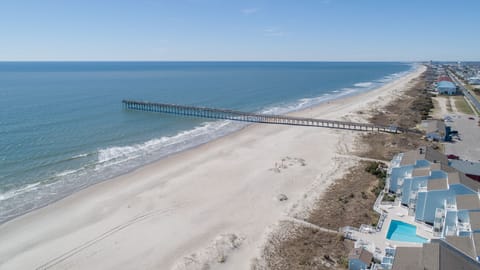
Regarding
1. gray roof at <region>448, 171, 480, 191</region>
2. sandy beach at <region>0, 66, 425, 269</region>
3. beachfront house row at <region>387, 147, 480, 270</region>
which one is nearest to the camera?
beachfront house row at <region>387, 147, 480, 270</region>

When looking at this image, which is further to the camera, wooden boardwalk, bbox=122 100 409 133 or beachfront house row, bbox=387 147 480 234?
wooden boardwalk, bbox=122 100 409 133

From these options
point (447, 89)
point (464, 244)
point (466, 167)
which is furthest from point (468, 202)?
point (447, 89)

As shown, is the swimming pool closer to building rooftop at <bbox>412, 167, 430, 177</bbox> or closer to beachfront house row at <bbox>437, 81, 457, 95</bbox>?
building rooftop at <bbox>412, 167, 430, 177</bbox>

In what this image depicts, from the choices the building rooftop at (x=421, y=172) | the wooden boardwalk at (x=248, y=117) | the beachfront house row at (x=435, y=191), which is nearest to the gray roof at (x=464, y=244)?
the beachfront house row at (x=435, y=191)

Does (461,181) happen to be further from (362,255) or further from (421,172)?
(362,255)

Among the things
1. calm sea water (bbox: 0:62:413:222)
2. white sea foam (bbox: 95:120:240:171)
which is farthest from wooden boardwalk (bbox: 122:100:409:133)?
white sea foam (bbox: 95:120:240:171)

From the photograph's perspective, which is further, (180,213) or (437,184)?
(180,213)

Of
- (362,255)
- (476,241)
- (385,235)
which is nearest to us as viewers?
(476,241)

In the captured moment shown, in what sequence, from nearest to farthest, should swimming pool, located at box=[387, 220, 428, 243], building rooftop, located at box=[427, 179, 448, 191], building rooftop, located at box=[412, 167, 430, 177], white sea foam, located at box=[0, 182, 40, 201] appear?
swimming pool, located at box=[387, 220, 428, 243]
building rooftop, located at box=[427, 179, 448, 191]
building rooftop, located at box=[412, 167, 430, 177]
white sea foam, located at box=[0, 182, 40, 201]

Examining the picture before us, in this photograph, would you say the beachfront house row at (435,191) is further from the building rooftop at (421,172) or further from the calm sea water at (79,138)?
the calm sea water at (79,138)
